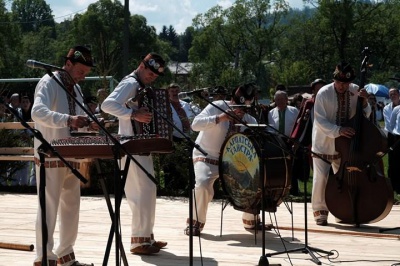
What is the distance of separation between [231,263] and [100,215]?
3711 mm

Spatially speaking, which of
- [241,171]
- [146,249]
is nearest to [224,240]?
[241,171]

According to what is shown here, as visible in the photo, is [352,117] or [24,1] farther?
[24,1]

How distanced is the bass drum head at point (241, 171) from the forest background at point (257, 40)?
32.0 metres

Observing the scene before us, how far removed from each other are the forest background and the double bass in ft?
102

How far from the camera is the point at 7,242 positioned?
8.62m

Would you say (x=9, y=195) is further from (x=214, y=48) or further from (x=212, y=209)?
(x=214, y=48)

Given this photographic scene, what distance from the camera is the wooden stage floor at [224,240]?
7.63m

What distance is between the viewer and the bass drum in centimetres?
857

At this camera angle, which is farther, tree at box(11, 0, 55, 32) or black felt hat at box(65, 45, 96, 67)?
tree at box(11, 0, 55, 32)

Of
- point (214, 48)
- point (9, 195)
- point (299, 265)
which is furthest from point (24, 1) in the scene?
point (299, 265)

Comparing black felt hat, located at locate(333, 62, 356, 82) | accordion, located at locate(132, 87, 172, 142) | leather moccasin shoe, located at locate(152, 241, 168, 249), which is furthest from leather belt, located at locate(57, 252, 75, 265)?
black felt hat, located at locate(333, 62, 356, 82)

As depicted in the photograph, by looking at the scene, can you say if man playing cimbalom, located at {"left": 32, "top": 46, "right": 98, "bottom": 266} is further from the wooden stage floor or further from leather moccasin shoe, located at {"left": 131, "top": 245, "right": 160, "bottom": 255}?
leather moccasin shoe, located at {"left": 131, "top": 245, "right": 160, "bottom": 255}

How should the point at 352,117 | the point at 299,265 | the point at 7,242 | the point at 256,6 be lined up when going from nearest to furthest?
the point at 299,265
the point at 7,242
the point at 352,117
the point at 256,6

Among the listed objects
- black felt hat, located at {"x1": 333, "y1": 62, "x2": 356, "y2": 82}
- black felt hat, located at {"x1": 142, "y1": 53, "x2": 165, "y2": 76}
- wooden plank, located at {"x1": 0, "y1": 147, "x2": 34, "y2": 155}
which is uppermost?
black felt hat, located at {"x1": 142, "y1": 53, "x2": 165, "y2": 76}
